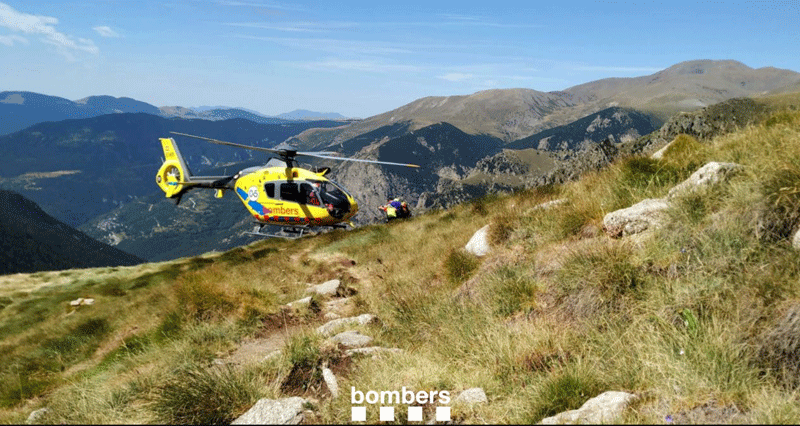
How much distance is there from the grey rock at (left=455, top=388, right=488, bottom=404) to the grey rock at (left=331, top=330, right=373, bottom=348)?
8.34 feet

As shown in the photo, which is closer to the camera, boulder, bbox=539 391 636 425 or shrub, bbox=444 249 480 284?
boulder, bbox=539 391 636 425

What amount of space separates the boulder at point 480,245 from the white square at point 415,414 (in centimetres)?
588

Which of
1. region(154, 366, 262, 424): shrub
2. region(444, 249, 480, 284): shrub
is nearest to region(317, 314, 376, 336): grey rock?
region(444, 249, 480, 284): shrub

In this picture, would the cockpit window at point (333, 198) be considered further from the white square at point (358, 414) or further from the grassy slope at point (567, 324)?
the white square at point (358, 414)

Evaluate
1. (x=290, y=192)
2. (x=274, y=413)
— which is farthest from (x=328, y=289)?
(x=290, y=192)

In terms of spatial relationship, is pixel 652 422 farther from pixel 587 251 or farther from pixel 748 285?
pixel 587 251

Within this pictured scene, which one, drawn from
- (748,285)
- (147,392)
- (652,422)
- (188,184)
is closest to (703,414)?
(652,422)

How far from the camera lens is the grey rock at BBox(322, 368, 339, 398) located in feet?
14.9

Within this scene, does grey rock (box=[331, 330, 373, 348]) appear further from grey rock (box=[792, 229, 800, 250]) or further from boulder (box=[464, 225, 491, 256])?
grey rock (box=[792, 229, 800, 250])

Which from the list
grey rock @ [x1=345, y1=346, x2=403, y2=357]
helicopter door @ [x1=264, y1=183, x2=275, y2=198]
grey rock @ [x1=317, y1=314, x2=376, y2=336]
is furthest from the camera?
helicopter door @ [x1=264, y1=183, x2=275, y2=198]

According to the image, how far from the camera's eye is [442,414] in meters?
3.61

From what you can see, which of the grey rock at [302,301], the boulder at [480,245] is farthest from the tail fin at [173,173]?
the boulder at [480,245]

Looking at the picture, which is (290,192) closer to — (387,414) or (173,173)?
(173,173)

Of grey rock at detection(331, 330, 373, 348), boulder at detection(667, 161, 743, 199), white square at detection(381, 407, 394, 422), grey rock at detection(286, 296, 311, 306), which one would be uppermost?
boulder at detection(667, 161, 743, 199)
